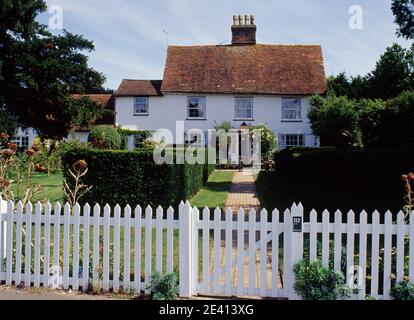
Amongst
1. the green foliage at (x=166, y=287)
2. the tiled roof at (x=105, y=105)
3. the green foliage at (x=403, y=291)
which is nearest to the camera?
the green foliage at (x=403, y=291)

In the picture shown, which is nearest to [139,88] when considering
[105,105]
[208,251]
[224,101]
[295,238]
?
[105,105]

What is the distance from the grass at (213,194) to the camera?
1404 centimetres

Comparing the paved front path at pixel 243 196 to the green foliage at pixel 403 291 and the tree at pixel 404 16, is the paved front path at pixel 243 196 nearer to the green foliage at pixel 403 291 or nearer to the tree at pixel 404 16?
the green foliage at pixel 403 291

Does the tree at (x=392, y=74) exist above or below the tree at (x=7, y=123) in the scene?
above

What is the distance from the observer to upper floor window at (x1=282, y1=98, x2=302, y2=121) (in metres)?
32.9

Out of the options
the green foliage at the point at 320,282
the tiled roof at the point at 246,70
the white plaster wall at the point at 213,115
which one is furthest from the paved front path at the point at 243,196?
the tiled roof at the point at 246,70

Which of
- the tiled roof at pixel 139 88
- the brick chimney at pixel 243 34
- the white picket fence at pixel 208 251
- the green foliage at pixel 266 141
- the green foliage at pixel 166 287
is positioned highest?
the brick chimney at pixel 243 34

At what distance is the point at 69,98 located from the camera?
1134 inches

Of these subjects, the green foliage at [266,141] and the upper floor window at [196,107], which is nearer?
the green foliage at [266,141]

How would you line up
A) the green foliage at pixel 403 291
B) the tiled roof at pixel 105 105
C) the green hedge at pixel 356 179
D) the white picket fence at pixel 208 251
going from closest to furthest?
the green foliage at pixel 403 291, the white picket fence at pixel 208 251, the green hedge at pixel 356 179, the tiled roof at pixel 105 105

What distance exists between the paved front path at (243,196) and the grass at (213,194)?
236 millimetres

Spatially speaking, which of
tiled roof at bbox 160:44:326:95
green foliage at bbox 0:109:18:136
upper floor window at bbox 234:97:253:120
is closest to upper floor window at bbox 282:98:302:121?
tiled roof at bbox 160:44:326:95

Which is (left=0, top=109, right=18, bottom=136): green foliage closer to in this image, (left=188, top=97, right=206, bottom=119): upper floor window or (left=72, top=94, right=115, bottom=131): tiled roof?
(left=72, top=94, right=115, bottom=131): tiled roof

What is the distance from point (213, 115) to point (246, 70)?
14.5 feet
